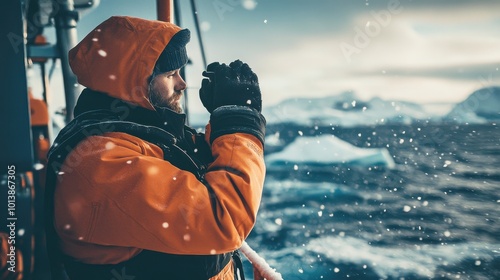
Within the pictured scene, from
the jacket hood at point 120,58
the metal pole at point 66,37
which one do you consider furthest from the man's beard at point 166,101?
the metal pole at point 66,37

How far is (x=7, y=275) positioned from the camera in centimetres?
178

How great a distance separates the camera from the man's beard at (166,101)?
4.46ft

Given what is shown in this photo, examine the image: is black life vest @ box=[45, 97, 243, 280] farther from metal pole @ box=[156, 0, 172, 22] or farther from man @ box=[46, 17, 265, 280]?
metal pole @ box=[156, 0, 172, 22]

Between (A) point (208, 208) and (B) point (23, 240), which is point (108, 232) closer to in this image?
(A) point (208, 208)

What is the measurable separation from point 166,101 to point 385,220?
5410 centimetres

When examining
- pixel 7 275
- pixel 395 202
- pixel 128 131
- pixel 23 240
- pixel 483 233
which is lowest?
pixel 483 233

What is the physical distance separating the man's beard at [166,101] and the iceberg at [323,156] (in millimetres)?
83383

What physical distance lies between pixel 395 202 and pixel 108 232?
216 feet

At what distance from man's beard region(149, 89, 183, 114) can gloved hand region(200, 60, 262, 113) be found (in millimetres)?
134

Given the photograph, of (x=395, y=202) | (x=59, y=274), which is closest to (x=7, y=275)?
(x=59, y=274)

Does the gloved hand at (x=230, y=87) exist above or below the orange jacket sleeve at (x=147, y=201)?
above

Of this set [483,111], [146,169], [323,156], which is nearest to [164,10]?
[146,169]

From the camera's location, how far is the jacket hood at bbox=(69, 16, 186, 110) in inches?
46.9

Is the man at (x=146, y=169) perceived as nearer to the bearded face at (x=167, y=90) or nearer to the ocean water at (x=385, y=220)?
the bearded face at (x=167, y=90)
